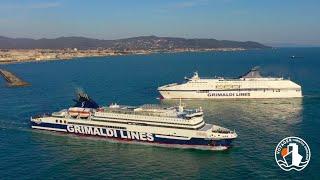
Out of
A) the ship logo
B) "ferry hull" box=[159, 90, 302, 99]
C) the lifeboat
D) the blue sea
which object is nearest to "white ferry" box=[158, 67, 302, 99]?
"ferry hull" box=[159, 90, 302, 99]

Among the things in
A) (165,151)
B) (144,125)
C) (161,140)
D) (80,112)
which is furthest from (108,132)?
(165,151)

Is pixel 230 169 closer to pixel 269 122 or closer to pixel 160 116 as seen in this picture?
pixel 160 116

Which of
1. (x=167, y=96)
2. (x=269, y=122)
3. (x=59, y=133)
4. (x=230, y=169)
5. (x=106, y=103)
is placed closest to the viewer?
(x=230, y=169)

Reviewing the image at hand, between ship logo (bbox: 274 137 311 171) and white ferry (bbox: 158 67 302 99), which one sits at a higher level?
white ferry (bbox: 158 67 302 99)

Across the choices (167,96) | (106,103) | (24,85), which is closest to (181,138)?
(106,103)

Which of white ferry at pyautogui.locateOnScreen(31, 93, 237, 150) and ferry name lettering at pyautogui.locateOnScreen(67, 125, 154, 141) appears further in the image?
ferry name lettering at pyautogui.locateOnScreen(67, 125, 154, 141)

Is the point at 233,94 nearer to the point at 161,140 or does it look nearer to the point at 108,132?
the point at 161,140

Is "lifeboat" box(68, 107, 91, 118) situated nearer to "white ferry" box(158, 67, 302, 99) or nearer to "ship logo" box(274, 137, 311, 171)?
"ship logo" box(274, 137, 311, 171)
